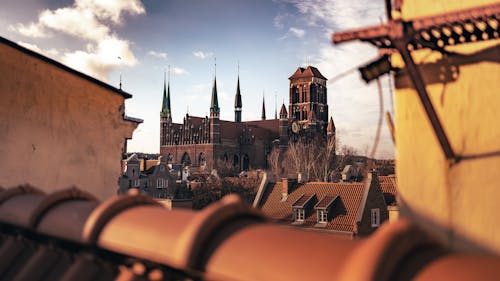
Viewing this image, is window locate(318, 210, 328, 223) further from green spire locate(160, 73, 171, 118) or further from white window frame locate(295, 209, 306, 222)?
green spire locate(160, 73, 171, 118)

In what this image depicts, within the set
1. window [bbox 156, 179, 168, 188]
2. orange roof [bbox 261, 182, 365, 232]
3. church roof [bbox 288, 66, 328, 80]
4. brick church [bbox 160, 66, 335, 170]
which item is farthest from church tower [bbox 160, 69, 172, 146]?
orange roof [bbox 261, 182, 365, 232]

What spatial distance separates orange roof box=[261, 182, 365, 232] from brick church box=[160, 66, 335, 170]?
66691 millimetres

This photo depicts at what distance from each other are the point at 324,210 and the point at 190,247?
2839 centimetres

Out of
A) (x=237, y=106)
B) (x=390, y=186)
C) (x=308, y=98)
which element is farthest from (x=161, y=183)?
(x=237, y=106)

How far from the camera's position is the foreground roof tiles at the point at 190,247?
1.66 metres

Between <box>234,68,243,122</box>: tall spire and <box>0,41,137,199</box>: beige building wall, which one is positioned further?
<box>234,68,243,122</box>: tall spire

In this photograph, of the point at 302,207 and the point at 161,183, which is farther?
the point at 161,183

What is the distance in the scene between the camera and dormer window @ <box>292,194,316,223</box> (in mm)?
31125

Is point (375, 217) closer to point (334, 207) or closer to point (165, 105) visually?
point (334, 207)

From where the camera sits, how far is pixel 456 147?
Result: 10.9 ft

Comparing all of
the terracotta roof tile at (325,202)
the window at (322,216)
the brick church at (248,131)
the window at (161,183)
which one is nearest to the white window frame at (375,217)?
the terracotta roof tile at (325,202)

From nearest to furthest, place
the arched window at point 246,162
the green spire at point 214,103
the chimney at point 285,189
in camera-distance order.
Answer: the chimney at point 285,189 → the arched window at point 246,162 → the green spire at point 214,103

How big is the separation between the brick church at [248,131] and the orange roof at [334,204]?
219 ft

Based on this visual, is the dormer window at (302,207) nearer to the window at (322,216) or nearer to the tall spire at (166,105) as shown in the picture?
the window at (322,216)
